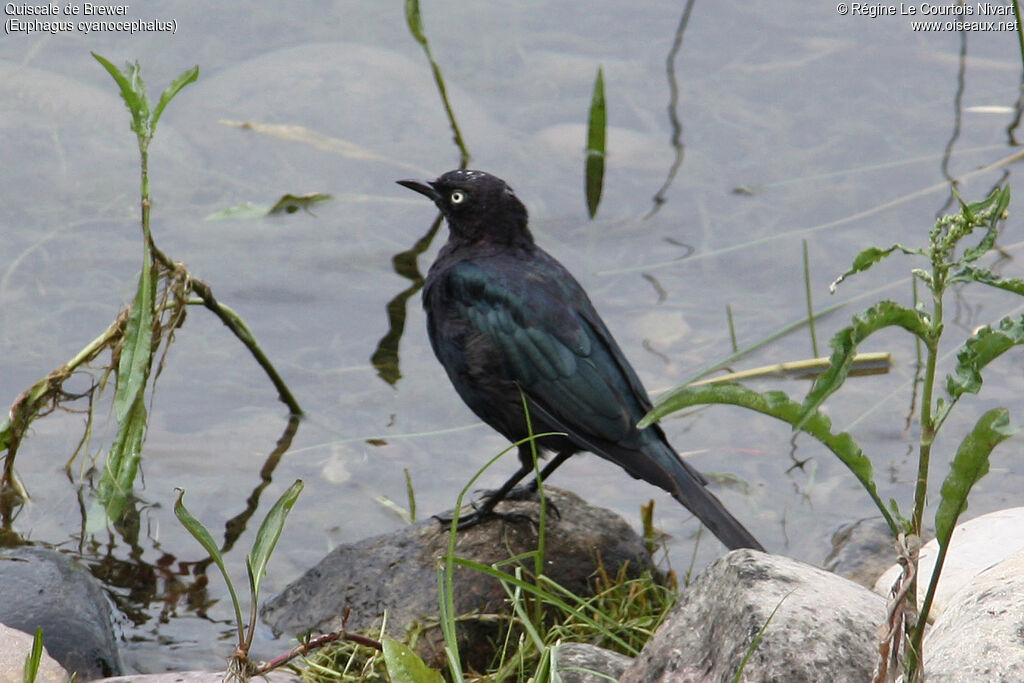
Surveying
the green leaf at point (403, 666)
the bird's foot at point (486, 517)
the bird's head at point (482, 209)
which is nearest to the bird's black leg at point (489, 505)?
the bird's foot at point (486, 517)

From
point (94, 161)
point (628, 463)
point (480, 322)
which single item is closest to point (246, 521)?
point (480, 322)

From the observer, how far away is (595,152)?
7.68 m

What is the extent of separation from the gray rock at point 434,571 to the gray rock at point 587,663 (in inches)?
25.1

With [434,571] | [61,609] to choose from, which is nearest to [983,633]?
[434,571]

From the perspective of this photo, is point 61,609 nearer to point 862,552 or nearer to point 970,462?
point 970,462

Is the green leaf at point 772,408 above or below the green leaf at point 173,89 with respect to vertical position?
below

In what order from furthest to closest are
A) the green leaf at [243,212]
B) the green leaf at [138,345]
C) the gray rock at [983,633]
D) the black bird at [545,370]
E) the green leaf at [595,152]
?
the green leaf at [595,152], the green leaf at [243,212], the black bird at [545,370], the green leaf at [138,345], the gray rock at [983,633]

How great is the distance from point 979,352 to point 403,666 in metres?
1.40

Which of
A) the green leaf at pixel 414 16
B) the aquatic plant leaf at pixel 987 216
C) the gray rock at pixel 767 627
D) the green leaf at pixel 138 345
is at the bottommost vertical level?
the gray rock at pixel 767 627

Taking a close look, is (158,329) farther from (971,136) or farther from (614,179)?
(971,136)

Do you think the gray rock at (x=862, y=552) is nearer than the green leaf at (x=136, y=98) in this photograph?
No

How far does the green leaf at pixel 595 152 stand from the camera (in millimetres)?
7203

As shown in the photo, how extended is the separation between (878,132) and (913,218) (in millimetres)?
1046

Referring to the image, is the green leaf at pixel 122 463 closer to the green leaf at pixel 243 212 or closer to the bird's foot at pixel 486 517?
the bird's foot at pixel 486 517
